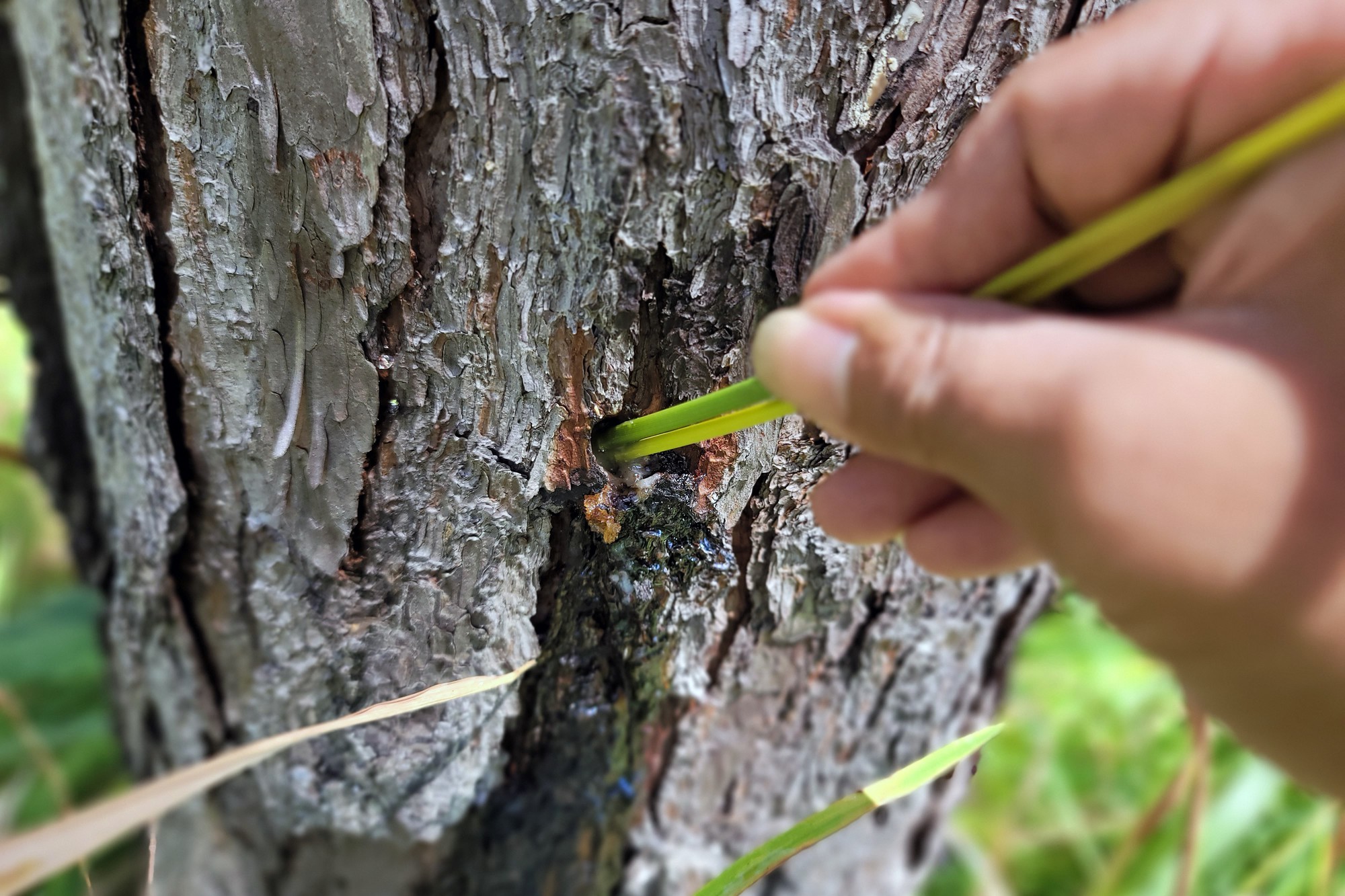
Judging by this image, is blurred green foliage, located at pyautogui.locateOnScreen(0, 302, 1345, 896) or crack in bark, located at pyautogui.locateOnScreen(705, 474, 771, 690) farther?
blurred green foliage, located at pyautogui.locateOnScreen(0, 302, 1345, 896)

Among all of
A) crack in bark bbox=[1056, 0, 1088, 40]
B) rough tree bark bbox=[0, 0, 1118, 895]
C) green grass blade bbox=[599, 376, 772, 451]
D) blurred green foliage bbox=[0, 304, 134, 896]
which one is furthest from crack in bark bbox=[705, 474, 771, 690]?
blurred green foliage bbox=[0, 304, 134, 896]

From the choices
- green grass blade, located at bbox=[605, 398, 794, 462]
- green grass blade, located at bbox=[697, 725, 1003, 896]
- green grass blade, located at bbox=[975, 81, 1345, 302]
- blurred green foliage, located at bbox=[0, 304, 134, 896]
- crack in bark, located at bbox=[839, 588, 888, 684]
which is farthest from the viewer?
blurred green foliage, located at bbox=[0, 304, 134, 896]

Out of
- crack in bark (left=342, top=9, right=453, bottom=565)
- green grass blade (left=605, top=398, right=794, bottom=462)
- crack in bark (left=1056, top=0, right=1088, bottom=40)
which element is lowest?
green grass blade (left=605, top=398, right=794, bottom=462)

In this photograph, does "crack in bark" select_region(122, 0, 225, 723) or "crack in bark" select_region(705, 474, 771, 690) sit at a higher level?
"crack in bark" select_region(122, 0, 225, 723)

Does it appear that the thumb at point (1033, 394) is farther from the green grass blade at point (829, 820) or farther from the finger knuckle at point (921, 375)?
the green grass blade at point (829, 820)

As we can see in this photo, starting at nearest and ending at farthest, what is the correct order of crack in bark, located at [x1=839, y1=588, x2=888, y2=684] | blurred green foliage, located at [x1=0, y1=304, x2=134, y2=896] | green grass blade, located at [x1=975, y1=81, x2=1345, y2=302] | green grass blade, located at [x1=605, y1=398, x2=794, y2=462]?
green grass blade, located at [x1=975, y1=81, x2=1345, y2=302], green grass blade, located at [x1=605, y1=398, x2=794, y2=462], crack in bark, located at [x1=839, y1=588, x2=888, y2=684], blurred green foliage, located at [x1=0, y1=304, x2=134, y2=896]

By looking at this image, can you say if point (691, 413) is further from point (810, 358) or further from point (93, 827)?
point (93, 827)

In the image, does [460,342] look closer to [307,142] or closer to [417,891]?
[307,142]

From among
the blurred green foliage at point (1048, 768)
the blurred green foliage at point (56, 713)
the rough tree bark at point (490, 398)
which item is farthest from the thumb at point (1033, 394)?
the blurred green foliage at point (56, 713)

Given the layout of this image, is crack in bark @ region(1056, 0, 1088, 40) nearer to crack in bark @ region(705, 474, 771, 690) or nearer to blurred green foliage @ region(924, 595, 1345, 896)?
crack in bark @ region(705, 474, 771, 690)
